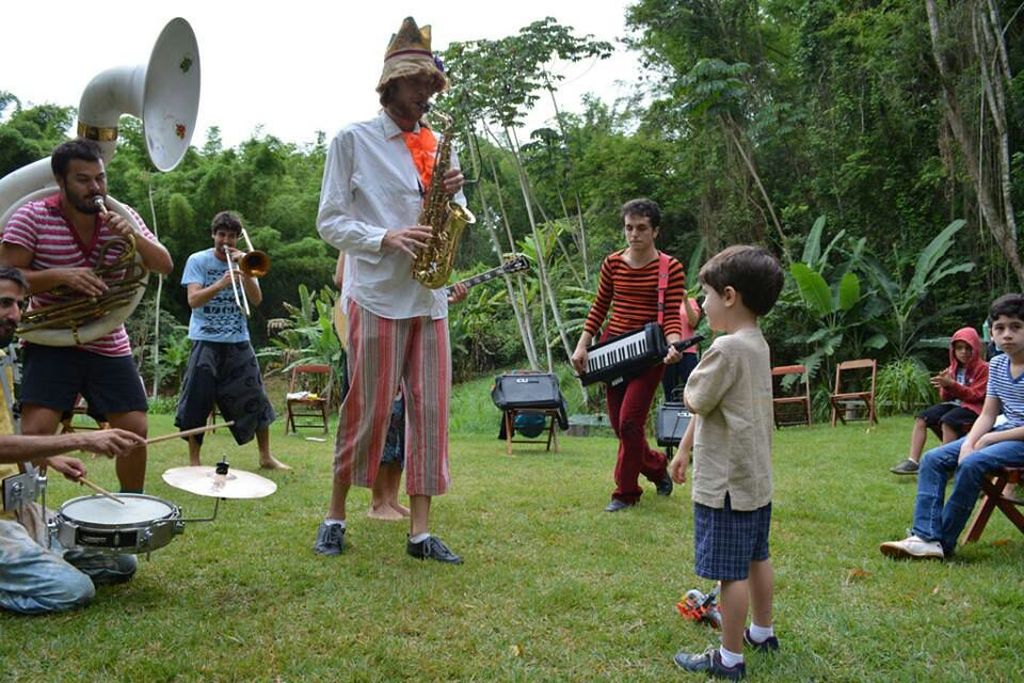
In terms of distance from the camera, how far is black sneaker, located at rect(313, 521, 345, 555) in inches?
155

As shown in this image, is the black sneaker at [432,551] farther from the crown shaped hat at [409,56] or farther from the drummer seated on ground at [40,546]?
the crown shaped hat at [409,56]

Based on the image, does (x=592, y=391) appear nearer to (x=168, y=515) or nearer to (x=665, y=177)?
(x=665, y=177)

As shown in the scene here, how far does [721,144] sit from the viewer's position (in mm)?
16531

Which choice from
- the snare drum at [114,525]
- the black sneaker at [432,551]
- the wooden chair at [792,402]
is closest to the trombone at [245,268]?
the black sneaker at [432,551]

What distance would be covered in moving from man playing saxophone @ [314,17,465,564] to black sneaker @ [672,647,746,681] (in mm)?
1463

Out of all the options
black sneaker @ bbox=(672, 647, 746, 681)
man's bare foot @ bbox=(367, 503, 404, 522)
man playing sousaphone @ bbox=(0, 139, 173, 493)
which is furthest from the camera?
man's bare foot @ bbox=(367, 503, 404, 522)

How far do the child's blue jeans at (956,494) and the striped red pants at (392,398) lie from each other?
2.30 meters

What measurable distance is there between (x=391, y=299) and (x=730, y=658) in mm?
2177

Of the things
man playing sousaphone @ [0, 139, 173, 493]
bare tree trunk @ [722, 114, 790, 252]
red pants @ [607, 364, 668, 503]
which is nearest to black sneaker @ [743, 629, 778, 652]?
red pants @ [607, 364, 668, 503]

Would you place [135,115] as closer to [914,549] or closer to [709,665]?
[709,665]

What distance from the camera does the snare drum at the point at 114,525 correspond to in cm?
307

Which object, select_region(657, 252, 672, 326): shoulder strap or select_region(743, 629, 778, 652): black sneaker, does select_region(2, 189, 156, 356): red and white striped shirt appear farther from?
select_region(743, 629, 778, 652): black sneaker

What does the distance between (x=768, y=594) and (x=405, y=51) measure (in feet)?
9.09

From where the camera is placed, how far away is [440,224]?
407 cm
